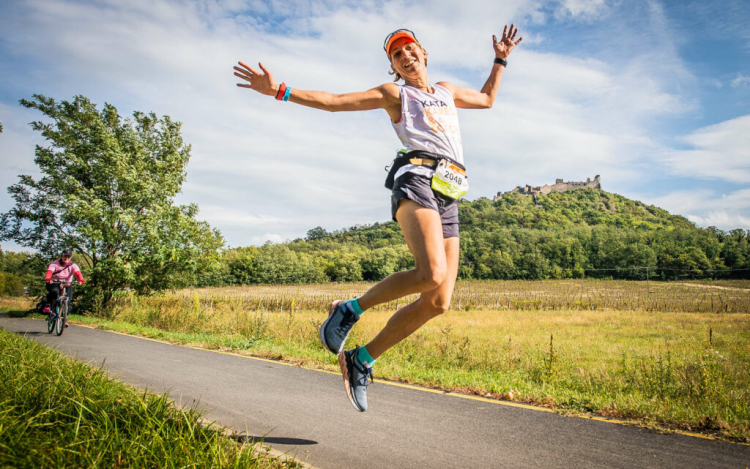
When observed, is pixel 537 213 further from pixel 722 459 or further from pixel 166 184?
pixel 722 459

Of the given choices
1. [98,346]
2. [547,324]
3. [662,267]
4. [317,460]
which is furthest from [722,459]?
[662,267]

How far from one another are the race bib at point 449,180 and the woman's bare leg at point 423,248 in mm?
181

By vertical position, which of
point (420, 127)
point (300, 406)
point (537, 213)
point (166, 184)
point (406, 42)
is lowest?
point (300, 406)

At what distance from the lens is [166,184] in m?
18.2

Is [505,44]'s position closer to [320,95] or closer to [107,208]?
[320,95]

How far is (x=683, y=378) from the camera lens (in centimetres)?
510

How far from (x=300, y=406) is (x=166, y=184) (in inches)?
669

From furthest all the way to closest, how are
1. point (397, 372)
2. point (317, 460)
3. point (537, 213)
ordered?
1. point (537, 213)
2. point (397, 372)
3. point (317, 460)

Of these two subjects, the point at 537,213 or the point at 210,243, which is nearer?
the point at 210,243

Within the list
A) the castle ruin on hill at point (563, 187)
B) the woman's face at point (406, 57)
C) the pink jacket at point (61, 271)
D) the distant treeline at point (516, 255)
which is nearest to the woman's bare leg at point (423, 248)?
the woman's face at point (406, 57)

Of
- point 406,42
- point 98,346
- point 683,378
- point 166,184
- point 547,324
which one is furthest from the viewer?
point 547,324

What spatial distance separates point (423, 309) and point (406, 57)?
5.65 ft

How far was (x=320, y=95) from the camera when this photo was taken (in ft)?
8.57

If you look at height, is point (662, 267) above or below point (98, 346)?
above
